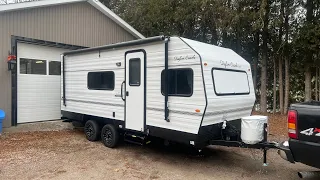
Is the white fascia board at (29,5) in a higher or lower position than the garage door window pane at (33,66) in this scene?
higher

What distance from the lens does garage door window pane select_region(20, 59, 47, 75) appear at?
9.49m

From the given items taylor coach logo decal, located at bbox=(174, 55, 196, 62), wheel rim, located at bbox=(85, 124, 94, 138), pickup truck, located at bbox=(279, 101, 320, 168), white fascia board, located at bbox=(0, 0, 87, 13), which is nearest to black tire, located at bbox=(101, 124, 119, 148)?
wheel rim, located at bbox=(85, 124, 94, 138)

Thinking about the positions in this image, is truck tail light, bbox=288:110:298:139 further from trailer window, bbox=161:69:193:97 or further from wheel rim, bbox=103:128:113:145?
wheel rim, bbox=103:128:113:145

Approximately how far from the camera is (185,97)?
5172 mm

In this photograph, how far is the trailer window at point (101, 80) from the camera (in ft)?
22.7

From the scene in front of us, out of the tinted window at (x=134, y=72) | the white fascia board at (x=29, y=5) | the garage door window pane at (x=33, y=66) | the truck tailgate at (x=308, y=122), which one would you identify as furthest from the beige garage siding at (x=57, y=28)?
the truck tailgate at (x=308, y=122)

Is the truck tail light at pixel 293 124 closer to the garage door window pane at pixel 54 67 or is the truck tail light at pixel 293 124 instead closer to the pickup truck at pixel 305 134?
the pickup truck at pixel 305 134

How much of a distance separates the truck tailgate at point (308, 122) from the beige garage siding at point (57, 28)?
877cm

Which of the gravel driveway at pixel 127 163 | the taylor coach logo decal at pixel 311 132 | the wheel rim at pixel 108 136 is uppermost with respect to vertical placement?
the taylor coach logo decal at pixel 311 132

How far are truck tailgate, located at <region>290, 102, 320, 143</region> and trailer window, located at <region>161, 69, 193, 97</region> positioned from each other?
1.91 metres

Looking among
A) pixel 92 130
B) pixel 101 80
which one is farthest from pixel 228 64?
pixel 92 130

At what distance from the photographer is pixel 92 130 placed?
7543 mm

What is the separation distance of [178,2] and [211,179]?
12301mm

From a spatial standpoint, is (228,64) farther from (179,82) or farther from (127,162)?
(127,162)
